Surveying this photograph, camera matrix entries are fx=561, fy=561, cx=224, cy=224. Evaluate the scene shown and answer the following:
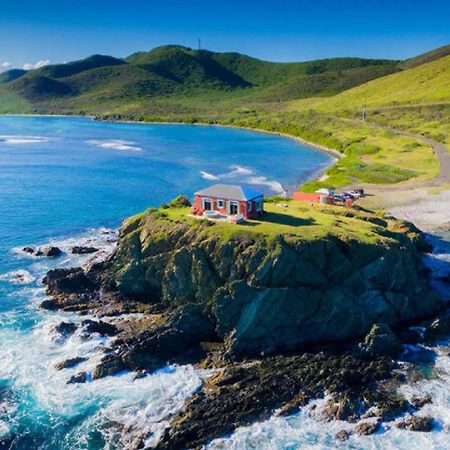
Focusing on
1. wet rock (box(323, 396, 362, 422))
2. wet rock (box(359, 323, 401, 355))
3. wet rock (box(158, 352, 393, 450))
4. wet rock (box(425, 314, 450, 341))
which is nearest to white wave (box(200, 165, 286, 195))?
wet rock (box(425, 314, 450, 341))

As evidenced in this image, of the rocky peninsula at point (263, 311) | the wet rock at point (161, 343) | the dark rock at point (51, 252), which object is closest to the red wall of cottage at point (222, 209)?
the rocky peninsula at point (263, 311)

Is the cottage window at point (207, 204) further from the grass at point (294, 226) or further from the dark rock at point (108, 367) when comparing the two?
the dark rock at point (108, 367)

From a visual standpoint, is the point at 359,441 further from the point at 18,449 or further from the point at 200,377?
the point at 18,449

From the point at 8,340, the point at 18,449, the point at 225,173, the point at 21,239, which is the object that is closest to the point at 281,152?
the point at 225,173

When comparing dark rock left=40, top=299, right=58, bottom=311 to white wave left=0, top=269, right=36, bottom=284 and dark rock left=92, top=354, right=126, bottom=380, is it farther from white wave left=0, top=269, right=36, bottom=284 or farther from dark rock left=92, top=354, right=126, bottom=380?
dark rock left=92, top=354, right=126, bottom=380

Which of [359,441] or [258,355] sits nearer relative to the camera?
[359,441]

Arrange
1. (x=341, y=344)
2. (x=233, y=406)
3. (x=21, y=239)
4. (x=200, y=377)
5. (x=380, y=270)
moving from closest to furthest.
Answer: (x=233, y=406)
(x=200, y=377)
(x=341, y=344)
(x=380, y=270)
(x=21, y=239)
